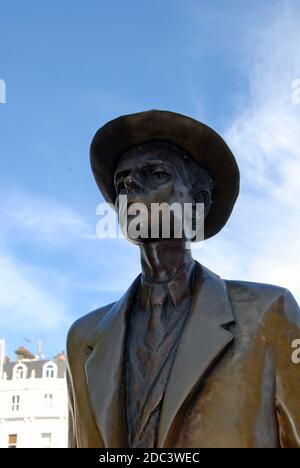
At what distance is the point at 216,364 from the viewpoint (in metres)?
3.06

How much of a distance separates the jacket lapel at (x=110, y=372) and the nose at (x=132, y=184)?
56 centimetres

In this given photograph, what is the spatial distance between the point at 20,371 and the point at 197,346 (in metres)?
40.3

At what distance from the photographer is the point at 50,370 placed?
4125 centimetres

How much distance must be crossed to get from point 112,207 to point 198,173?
25.4 inches

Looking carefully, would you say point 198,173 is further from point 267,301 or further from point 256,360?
point 256,360

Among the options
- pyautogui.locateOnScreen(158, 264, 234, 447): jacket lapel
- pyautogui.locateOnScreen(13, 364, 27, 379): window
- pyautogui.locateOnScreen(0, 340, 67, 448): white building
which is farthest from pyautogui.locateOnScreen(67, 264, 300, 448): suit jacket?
pyautogui.locateOnScreen(13, 364, 27, 379): window

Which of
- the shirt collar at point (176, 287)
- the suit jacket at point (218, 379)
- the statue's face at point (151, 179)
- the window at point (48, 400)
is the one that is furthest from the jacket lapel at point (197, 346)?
the window at point (48, 400)

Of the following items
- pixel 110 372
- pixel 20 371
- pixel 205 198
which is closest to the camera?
pixel 110 372

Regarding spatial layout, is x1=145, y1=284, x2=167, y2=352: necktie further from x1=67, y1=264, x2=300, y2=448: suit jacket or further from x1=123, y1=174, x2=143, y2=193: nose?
x1=123, y1=174, x2=143, y2=193: nose

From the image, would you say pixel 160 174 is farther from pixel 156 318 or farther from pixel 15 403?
pixel 15 403

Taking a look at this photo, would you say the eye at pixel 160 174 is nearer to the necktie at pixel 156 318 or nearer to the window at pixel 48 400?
the necktie at pixel 156 318

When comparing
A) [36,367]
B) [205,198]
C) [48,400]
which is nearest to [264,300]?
[205,198]

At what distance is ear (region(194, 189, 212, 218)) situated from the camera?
3.76 metres
